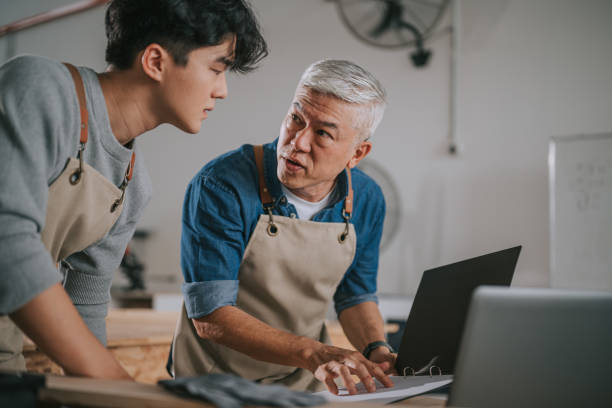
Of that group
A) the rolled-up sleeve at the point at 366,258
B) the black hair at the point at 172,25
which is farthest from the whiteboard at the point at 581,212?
the black hair at the point at 172,25

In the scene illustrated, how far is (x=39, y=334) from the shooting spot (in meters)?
0.73

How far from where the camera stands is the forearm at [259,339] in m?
1.03

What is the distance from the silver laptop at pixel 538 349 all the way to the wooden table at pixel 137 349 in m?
1.22

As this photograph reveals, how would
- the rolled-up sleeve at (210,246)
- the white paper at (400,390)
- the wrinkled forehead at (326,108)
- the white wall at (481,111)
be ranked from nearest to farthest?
the white paper at (400,390) < the rolled-up sleeve at (210,246) < the wrinkled forehead at (326,108) < the white wall at (481,111)

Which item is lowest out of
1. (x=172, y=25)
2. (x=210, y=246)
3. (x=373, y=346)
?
(x=373, y=346)

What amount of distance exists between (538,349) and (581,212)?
8.27ft

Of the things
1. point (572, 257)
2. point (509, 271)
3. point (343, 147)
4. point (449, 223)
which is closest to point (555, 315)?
point (509, 271)

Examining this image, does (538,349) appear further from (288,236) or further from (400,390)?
(288,236)

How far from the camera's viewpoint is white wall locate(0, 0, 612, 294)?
3.12 metres

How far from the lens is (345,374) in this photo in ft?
2.97

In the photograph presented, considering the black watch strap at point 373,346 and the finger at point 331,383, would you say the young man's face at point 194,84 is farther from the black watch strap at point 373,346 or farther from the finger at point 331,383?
the black watch strap at point 373,346

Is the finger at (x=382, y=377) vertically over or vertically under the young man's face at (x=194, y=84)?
under

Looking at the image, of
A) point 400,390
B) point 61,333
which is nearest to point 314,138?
point 400,390

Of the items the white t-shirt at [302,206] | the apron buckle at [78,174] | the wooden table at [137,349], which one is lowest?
the wooden table at [137,349]
